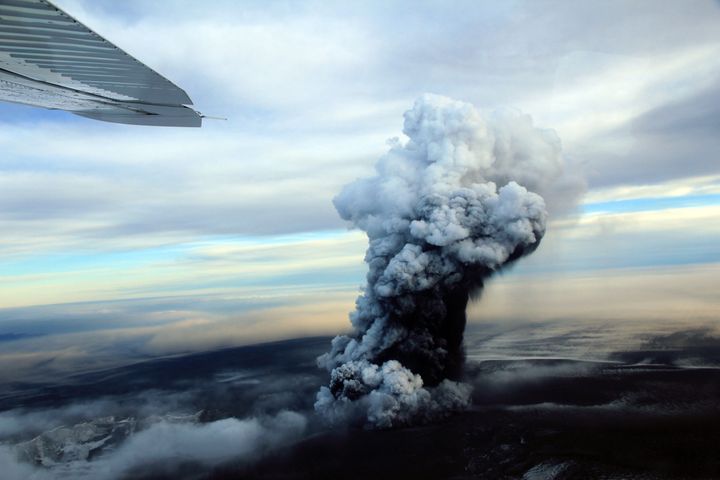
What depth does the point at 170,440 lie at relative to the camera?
4975 inches

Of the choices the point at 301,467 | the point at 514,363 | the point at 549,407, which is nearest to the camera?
the point at 301,467

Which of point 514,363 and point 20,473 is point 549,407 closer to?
point 514,363

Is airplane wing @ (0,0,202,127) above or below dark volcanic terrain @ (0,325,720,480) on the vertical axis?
above

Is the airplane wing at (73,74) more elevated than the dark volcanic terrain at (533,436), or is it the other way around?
the airplane wing at (73,74)

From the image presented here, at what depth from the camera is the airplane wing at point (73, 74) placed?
27.6 ft

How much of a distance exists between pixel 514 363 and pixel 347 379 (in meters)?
87.2

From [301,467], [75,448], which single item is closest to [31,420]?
[75,448]

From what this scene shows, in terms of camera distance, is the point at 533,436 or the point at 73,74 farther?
the point at 533,436

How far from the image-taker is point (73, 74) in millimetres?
10906

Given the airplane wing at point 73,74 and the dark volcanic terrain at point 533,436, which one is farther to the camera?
the dark volcanic terrain at point 533,436

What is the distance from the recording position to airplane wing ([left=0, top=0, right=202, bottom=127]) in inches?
331

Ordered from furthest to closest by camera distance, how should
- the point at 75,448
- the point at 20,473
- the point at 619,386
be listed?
the point at 75,448 → the point at 20,473 → the point at 619,386

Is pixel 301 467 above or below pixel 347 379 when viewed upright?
below

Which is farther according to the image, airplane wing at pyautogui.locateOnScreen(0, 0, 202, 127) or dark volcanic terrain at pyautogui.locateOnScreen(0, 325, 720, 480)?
dark volcanic terrain at pyautogui.locateOnScreen(0, 325, 720, 480)
